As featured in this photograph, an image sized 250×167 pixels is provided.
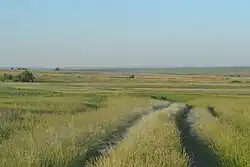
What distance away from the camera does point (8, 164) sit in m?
12.3

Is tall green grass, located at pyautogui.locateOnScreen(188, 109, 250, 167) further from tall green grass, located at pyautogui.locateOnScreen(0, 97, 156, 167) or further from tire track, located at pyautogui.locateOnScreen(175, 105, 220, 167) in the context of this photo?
tall green grass, located at pyautogui.locateOnScreen(0, 97, 156, 167)

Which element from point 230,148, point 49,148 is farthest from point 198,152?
point 49,148

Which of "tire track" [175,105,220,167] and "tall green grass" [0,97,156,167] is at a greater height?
"tall green grass" [0,97,156,167]

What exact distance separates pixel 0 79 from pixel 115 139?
103 meters

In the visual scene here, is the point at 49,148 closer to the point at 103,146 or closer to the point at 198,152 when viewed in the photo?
the point at 103,146

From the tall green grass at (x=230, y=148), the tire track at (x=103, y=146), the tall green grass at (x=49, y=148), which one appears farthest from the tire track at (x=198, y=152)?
the tall green grass at (x=49, y=148)

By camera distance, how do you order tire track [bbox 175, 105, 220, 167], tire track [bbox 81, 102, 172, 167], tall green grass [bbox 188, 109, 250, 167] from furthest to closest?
tire track [bbox 175, 105, 220, 167]
tire track [bbox 81, 102, 172, 167]
tall green grass [bbox 188, 109, 250, 167]

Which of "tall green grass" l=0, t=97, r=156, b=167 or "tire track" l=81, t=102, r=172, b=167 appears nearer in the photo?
"tall green grass" l=0, t=97, r=156, b=167

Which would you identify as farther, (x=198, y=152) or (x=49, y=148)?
(x=198, y=152)

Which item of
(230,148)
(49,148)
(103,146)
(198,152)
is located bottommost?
(198,152)

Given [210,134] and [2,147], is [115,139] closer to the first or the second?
[210,134]

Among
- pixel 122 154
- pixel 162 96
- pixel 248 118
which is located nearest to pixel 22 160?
pixel 122 154

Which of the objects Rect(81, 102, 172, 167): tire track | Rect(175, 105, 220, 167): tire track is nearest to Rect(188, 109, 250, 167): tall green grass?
Rect(175, 105, 220, 167): tire track

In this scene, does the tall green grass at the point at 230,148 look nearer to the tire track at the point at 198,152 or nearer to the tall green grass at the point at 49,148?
the tire track at the point at 198,152
